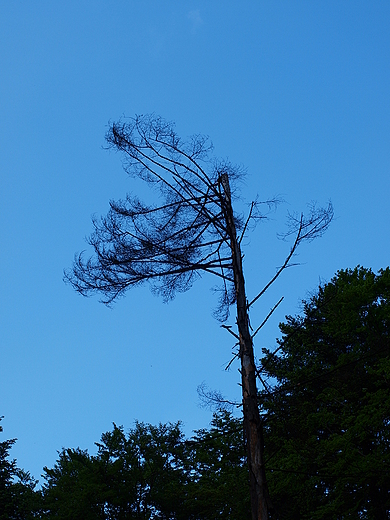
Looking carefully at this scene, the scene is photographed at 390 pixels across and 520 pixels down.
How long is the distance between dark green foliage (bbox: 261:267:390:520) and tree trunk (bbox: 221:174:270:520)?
7981 millimetres

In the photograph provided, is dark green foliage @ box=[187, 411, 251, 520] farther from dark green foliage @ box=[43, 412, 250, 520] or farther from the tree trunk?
the tree trunk

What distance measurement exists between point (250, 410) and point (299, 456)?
11762mm

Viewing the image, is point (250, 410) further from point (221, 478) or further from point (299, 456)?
point (221, 478)

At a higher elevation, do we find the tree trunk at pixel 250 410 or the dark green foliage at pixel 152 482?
the dark green foliage at pixel 152 482

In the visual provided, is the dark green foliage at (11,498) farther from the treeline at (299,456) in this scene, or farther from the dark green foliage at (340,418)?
the dark green foliage at (340,418)

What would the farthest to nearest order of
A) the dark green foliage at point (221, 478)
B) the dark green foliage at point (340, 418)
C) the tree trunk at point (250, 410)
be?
the dark green foliage at point (221, 478)
the dark green foliage at point (340, 418)
the tree trunk at point (250, 410)

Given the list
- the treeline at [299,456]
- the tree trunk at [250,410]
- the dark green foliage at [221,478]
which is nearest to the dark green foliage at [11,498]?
the treeline at [299,456]

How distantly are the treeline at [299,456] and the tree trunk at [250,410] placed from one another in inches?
257

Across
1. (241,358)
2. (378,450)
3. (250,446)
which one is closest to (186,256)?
(241,358)

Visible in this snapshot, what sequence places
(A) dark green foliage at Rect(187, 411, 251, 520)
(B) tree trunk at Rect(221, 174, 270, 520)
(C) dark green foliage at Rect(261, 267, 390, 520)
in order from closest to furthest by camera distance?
(B) tree trunk at Rect(221, 174, 270, 520), (C) dark green foliage at Rect(261, 267, 390, 520), (A) dark green foliage at Rect(187, 411, 251, 520)

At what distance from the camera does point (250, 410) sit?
17.1 ft

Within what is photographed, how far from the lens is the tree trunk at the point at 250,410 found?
4.80 meters

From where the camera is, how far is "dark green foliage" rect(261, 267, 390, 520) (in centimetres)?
1494

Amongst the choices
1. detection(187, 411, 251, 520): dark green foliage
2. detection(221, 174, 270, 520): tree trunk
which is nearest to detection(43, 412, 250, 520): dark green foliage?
detection(187, 411, 251, 520): dark green foliage
